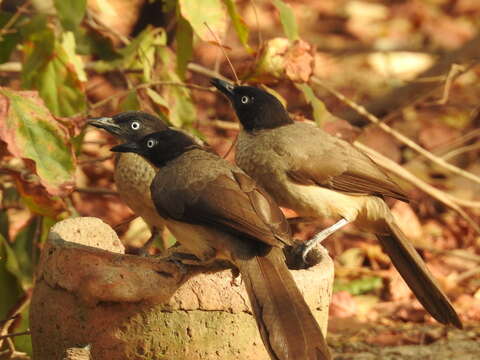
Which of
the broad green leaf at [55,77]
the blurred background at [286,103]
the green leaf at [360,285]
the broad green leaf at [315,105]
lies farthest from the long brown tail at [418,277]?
the broad green leaf at [55,77]

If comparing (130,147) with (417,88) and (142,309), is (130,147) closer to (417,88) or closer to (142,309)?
(142,309)

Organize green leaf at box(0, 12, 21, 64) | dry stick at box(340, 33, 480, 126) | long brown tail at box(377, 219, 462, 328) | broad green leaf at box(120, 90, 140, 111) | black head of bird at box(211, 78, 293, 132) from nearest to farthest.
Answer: black head of bird at box(211, 78, 293, 132), long brown tail at box(377, 219, 462, 328), broad green leaf at box(120, 90, 140, 111), green leaf at box(0, 12, 21, 64), dry stick at box(340, 33, 480, 126)

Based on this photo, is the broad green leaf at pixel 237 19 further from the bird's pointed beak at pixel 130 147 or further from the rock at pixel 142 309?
the rock at pixel 142 309

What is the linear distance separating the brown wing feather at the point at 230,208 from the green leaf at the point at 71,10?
110 centimetres

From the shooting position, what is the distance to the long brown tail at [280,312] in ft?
11.5

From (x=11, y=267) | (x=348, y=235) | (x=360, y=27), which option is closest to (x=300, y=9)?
(x=360, y=27)

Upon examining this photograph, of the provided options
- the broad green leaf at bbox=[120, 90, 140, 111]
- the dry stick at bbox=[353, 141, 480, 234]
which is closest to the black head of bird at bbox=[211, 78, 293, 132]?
the broad green leaf at bbox=[120, 90, 140, 111]

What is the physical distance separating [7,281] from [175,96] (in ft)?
4.28

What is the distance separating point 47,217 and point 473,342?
245cm

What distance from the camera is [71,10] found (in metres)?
4.70

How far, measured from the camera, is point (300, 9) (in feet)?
35.1

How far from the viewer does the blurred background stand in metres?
4.76

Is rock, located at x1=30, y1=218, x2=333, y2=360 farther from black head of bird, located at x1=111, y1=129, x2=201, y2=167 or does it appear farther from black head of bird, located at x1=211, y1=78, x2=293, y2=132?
black head of bird, located at x1=211, y1=78, x2=293, y2=132

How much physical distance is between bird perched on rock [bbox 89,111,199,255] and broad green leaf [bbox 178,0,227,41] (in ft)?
1.96
